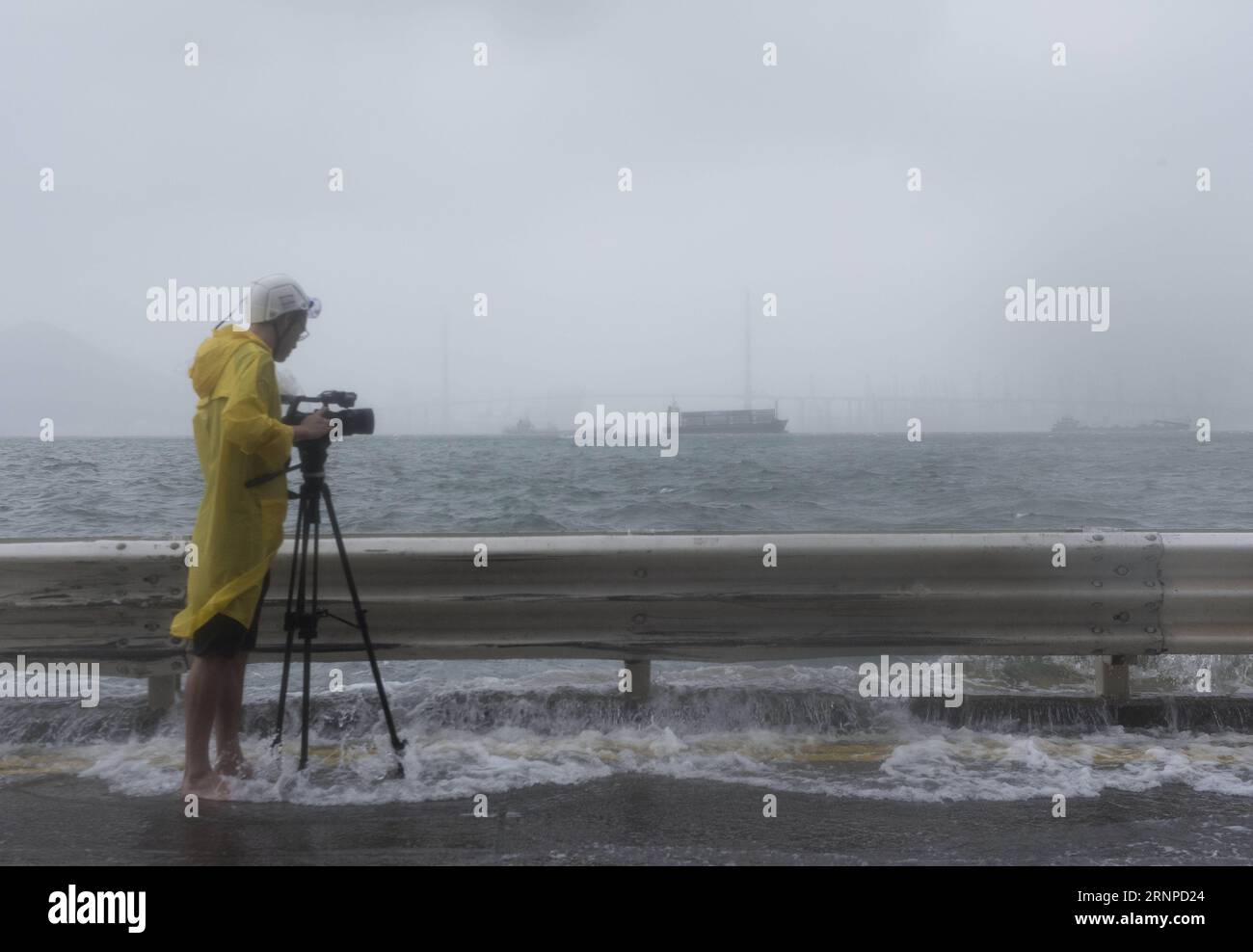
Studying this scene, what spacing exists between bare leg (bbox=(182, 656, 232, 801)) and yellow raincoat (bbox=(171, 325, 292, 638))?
17 centimetres

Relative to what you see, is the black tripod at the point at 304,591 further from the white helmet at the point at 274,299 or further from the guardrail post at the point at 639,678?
the guardrail post at the point at 639,678

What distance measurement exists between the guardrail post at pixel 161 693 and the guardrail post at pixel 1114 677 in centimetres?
439

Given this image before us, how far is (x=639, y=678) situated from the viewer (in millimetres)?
4836

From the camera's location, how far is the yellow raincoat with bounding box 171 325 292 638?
3.79 m

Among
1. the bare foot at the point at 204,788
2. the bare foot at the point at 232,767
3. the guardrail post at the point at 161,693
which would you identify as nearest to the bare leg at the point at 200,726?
the bare foot at the point at 204,788

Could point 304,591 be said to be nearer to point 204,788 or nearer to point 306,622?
point 306,622

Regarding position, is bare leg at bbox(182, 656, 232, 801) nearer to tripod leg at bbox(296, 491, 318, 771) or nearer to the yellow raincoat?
the yellow raincoat

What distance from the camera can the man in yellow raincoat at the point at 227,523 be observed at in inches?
151

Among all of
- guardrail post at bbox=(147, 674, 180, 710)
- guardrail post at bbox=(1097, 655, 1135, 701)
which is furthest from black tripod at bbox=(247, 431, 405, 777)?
guardrail post at bbox=(1097, 655, 1135, 701)

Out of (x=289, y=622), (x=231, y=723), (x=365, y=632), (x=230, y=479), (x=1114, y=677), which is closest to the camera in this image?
(x=230, y=479)

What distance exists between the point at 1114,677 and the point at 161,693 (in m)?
4.50

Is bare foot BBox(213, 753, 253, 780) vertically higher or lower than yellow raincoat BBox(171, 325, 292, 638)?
lower

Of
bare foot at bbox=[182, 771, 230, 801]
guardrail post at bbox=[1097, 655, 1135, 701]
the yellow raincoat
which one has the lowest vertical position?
bare foot at bbox=[182, 771, 230, 801]

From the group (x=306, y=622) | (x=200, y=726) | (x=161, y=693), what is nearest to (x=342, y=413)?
(x=306, y=622)
